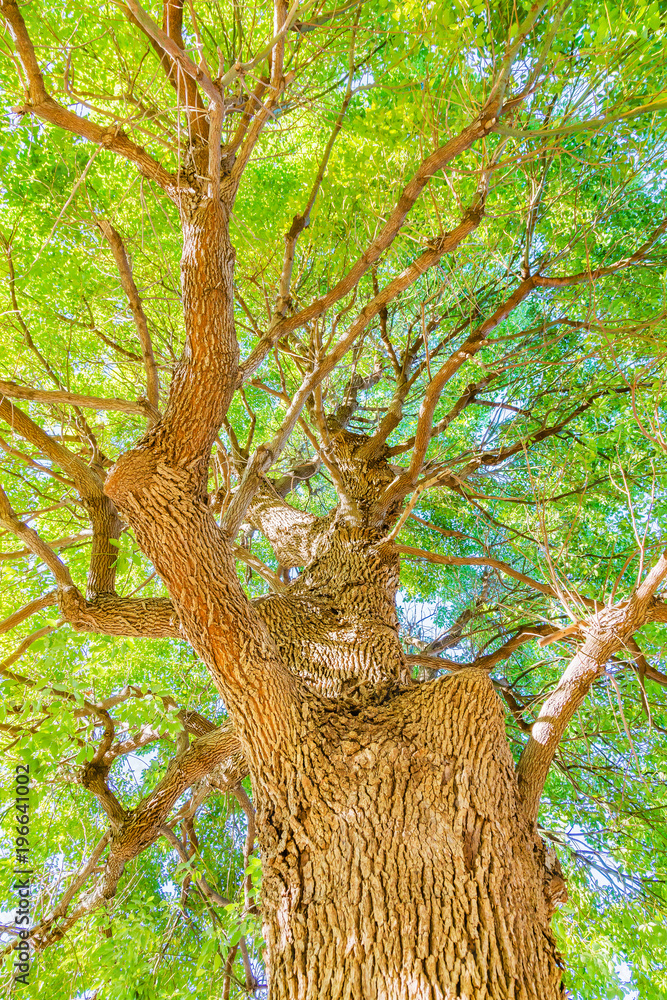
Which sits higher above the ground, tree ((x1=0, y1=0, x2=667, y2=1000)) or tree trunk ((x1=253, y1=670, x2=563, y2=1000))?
tree ((x1=0, y1=0, x2=667, y2=1000))

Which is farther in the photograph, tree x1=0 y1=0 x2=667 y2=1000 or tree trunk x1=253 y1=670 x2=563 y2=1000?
tree x1=0 y1=0 x2=667 y2=1000

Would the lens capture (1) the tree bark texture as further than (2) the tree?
No

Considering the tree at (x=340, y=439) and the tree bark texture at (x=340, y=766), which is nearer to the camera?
the tree bark texture at (x=340, y=766)

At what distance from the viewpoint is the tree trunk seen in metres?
1.72

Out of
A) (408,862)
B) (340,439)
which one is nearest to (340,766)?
(408,862)

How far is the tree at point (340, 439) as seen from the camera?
2057 mm

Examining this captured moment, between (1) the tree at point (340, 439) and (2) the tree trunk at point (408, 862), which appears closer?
(2) the tree trunk at point (408, 862)

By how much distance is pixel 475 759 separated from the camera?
2234mm

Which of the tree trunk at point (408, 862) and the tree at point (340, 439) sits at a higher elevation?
the tree at point (340, 439)

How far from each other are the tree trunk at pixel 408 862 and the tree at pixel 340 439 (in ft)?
0.04

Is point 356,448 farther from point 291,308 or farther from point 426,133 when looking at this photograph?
point 426,133

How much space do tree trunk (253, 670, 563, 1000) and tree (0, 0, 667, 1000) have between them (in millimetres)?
11

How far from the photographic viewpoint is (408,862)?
1.92 metres

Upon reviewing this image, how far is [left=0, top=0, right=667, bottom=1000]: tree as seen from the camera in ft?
6.75
